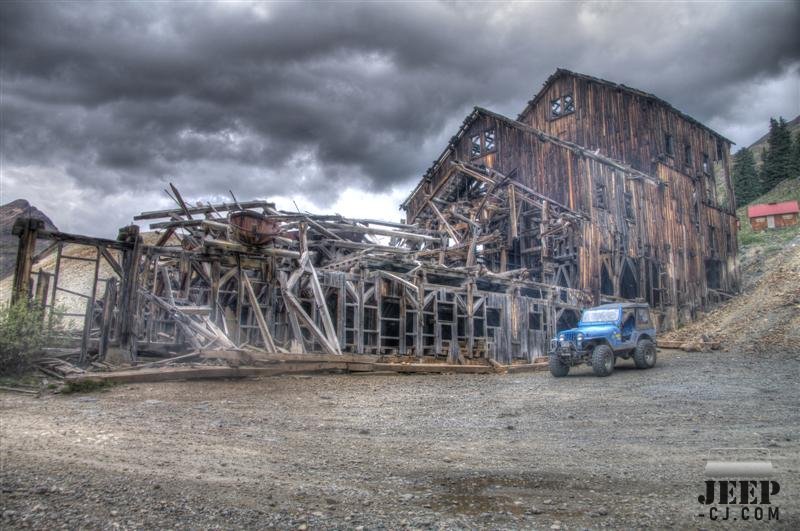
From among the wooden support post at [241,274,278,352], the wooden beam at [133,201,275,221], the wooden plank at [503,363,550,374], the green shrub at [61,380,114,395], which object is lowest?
the green shrub at [61,380,114,395]

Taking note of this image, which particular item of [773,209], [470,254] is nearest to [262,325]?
[470,254]

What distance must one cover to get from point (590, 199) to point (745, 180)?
244 ft

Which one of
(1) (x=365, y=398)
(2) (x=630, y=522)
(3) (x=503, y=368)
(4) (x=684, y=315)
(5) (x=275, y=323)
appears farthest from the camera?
(4) (x=684, y=315)

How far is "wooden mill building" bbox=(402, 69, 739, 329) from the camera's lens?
2673 centimetres

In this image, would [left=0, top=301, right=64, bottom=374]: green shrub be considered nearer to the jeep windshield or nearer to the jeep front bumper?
the jeep front bumper

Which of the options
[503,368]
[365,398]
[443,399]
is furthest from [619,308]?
[365,398]

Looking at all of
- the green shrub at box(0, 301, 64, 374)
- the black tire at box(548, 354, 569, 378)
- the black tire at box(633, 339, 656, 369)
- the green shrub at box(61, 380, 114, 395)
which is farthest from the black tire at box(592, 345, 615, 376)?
the green shrub at box(0, 301, 64, 374)

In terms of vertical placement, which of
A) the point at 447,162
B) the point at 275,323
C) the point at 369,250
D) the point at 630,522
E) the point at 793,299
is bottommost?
the point at 630,522

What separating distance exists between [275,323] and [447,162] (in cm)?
1907

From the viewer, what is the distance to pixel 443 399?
12.0 meters

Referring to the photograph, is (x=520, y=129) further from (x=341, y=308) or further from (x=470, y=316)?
(x=341, y=308)

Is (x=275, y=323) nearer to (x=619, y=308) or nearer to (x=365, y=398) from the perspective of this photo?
(x=365, y=398)

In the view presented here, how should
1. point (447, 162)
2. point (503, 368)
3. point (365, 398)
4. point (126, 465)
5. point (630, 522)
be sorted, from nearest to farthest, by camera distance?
point (630, 522) < point (126, 465) < point (365, 398) < point (503, 368) < point (447, 162)

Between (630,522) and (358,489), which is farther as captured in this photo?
(358,489)
